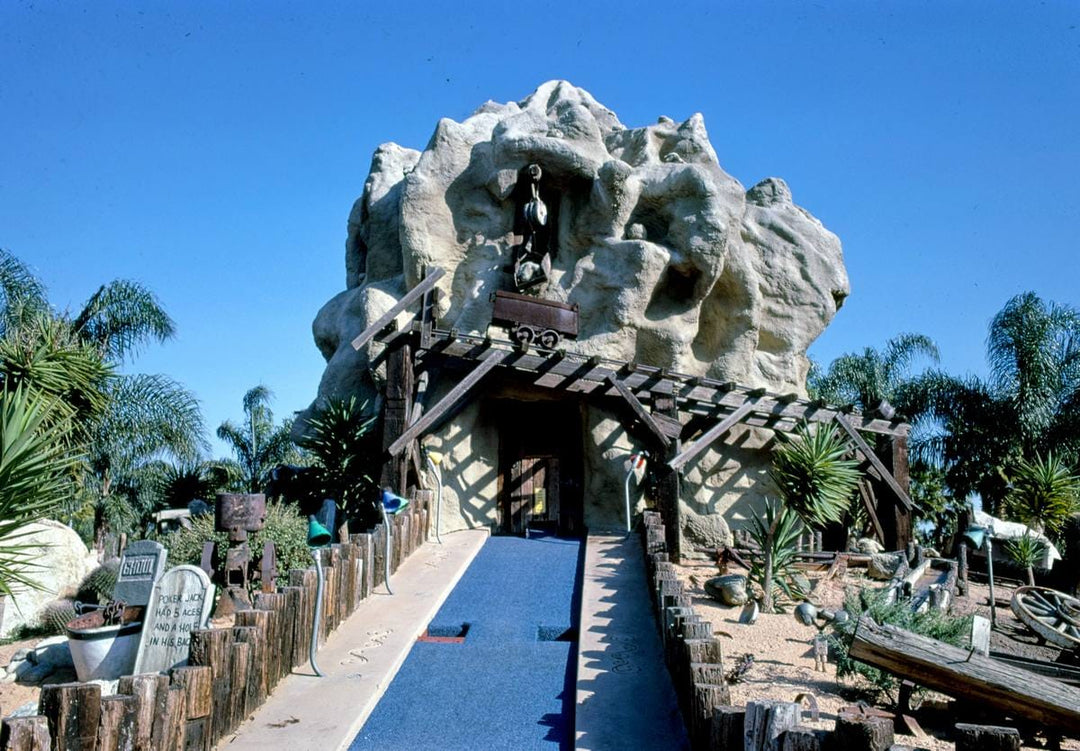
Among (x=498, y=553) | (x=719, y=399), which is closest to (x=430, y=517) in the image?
(x=498, y=553)

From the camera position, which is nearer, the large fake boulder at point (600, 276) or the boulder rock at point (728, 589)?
the boulder rock at point (728, 589)

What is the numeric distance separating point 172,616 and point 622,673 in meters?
4.37

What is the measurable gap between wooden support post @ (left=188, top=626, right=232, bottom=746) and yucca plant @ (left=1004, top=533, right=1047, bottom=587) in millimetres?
13106

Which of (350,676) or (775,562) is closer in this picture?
(350,676)

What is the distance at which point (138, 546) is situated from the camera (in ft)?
32.0

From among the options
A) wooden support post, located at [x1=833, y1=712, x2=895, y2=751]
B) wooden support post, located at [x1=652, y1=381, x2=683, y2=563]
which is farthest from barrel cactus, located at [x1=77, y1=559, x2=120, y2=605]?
wooden support post, located at [x1=833, y1=712, x2=895, y2=751]

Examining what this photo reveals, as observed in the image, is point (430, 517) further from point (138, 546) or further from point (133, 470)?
point (133, 470)

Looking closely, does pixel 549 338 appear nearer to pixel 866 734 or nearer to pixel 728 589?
pixel 728 589

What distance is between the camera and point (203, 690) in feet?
20.5

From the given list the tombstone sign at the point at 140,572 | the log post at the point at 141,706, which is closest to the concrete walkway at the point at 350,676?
the log post at the point at 141,706

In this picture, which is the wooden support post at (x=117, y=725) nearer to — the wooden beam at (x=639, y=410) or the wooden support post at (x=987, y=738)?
the wooden support post at (x=987, y=738)

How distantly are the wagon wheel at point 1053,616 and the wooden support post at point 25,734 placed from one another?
27.3 feet

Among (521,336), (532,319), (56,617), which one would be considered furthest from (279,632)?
(532,319)

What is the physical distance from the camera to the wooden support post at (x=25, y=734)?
493 centimetres
